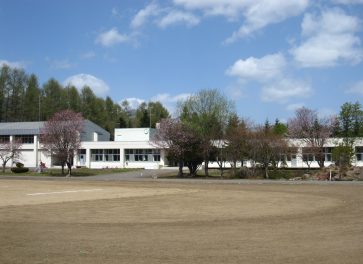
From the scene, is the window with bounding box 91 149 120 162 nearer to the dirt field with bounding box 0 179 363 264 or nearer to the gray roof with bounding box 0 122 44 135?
the gray roof with bounding box 0 122 44 135

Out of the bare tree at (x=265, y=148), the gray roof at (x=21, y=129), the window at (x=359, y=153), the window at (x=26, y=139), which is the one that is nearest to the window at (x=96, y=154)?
the gray roof at (x=21, y=129)

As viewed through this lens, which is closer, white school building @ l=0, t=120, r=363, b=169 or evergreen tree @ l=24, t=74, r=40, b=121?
white school building @ l=0, t=120, r=363, b=169

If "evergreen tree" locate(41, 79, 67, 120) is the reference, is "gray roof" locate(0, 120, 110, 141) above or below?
below

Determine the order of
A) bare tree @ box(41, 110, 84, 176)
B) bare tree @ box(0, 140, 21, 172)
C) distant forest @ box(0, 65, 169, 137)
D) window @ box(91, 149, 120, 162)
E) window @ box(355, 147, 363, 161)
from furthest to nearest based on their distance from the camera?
distant forest @ box(0, 65, 169, 137), window @ box(91, 149, 120, 162), bare tree @ box(0, 140, 21, 172), window @ box(355, 147, 363, 161), bare tree @ box(41, 110, 84, 176)

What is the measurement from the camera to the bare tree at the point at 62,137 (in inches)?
2514

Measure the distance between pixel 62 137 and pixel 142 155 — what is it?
19065mm

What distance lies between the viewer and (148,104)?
5709 inches

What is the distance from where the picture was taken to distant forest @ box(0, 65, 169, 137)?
370 ft

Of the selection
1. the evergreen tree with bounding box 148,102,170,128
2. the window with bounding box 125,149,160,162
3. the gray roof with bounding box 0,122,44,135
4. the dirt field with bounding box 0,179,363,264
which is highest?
the evergreen tree with bounding box 148,102,170,128

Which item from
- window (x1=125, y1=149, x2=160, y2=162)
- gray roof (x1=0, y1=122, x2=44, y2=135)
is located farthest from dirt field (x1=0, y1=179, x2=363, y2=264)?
gray roof (x1=0, y1=122, x2=44, y2=135)

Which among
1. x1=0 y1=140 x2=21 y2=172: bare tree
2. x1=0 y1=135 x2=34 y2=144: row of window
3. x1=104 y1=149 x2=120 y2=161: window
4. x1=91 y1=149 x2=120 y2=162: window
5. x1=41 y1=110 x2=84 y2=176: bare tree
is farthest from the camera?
x1=0 y1=135 x2=34 y2=144: row of window

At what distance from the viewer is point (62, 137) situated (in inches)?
2562

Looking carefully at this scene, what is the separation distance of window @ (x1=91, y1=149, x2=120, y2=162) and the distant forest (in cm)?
3119

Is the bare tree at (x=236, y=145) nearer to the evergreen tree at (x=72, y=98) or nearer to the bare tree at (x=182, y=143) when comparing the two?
the bare tree at (x=182, y=143)
